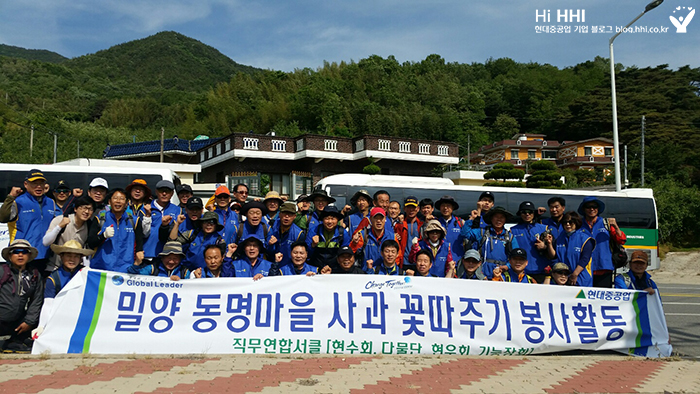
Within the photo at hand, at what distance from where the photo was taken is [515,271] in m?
6.29

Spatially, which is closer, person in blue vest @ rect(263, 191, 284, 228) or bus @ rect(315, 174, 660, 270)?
person in blue vest @ rect(263, 191, 284, 228)

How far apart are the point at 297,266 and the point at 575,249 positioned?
379cm

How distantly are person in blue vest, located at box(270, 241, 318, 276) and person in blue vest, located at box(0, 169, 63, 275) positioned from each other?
9.81 feet

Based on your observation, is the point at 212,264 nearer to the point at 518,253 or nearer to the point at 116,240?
the point at 116,240

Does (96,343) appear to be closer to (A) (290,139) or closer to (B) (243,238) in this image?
(B) (243,238)

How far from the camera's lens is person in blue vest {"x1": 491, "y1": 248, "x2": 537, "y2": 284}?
6241mm

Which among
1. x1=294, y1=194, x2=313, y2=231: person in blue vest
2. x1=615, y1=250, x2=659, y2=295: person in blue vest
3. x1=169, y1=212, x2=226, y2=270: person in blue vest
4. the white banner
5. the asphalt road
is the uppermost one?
x1=294, y1=194, x2=313, y2=231: person in blue vest

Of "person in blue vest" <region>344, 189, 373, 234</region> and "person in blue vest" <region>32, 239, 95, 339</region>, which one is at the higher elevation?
"person in blue vest" <region>344, 189, 373, 234</region>

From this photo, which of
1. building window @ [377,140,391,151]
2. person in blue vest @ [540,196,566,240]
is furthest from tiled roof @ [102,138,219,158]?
person in blue vest @ [540,196,566,240]

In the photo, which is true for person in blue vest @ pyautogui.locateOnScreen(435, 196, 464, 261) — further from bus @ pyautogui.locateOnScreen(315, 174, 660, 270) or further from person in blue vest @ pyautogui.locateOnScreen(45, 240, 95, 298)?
bus @ pyautogui.locateOnScreen(315, 174, 660, 270)

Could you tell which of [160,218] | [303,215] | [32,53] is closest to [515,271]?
[303,215]

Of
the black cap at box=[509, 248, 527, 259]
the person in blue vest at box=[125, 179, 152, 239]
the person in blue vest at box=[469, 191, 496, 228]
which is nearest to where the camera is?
the black cap at box=[509, 248, 527, 259]

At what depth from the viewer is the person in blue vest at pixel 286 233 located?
256 inches

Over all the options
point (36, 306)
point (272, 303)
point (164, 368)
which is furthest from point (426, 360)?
point (36, 306)
